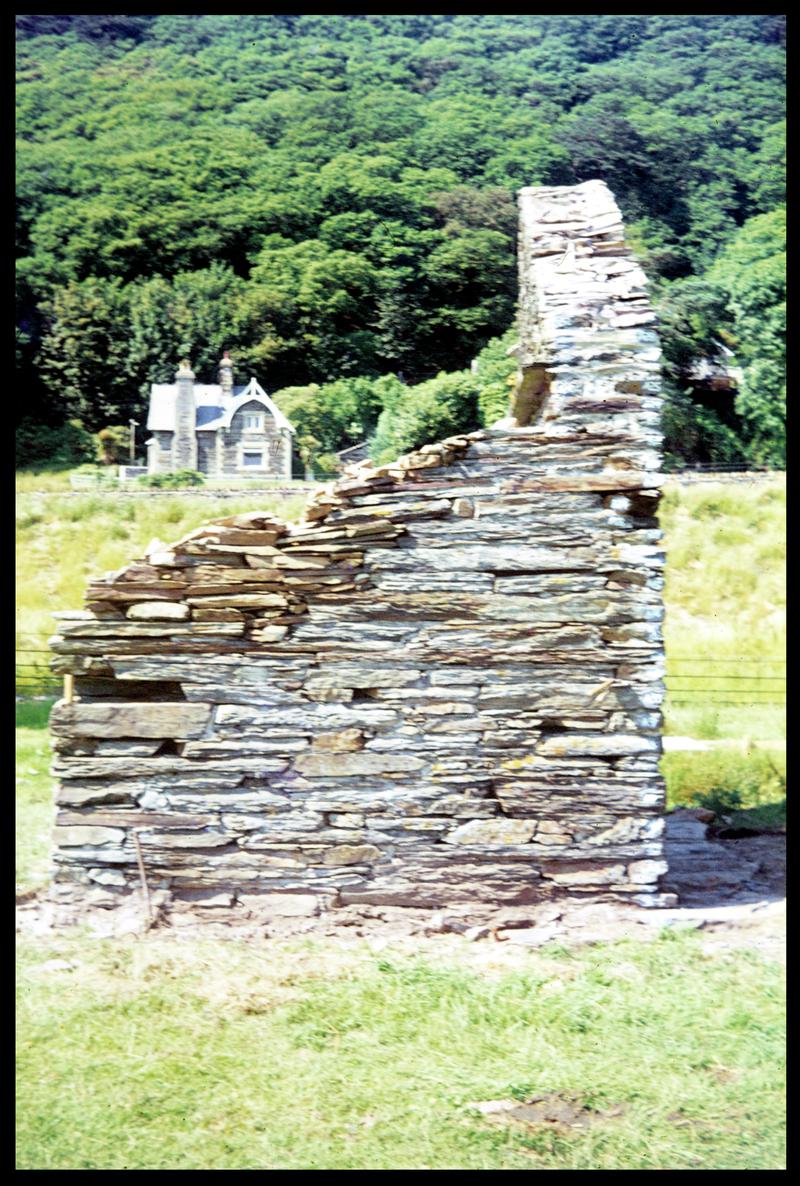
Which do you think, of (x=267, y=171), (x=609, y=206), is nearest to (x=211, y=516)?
(x=267, y=171)

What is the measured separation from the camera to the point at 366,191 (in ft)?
55.2

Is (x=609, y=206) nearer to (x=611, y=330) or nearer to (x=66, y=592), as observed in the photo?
(x=611, y=330)

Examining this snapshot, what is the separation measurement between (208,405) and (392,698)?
9.62 meters

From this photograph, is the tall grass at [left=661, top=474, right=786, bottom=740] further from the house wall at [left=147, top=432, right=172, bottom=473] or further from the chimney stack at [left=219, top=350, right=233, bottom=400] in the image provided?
the house wall at [left=147, top=432, right=172, bottom=473]

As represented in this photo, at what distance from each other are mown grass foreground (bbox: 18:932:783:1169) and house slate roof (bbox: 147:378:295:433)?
9604 millimetres

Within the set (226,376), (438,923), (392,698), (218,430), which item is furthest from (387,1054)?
(226,376)

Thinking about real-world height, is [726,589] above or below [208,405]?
below

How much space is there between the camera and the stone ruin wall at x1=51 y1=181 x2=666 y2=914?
626cm

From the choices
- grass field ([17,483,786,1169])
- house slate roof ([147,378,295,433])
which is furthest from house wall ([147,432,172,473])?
grass field ([17,483,786,1169])

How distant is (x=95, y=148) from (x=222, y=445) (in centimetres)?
671

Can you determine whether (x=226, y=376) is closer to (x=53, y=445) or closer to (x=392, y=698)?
(x=53, y=445)

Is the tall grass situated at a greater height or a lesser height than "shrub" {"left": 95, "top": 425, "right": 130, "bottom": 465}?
lesser

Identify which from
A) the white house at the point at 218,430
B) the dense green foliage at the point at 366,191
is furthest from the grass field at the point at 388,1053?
the dense green foliage at the point at 366,191

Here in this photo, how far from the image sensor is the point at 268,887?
631 cm
